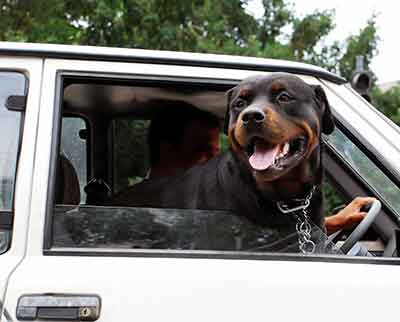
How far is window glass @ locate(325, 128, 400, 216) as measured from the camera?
2.52m

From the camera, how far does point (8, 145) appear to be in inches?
90.6

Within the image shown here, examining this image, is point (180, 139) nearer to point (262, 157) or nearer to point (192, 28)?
point (262, 157)

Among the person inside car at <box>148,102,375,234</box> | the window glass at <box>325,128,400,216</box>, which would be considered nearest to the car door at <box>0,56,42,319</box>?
the person inside car at <box>148,102,375,234</box>

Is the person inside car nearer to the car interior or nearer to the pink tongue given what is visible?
the car interior

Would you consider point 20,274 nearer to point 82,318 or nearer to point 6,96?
point 82,318

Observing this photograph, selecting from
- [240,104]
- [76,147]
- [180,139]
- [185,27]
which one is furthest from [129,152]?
[185,27]

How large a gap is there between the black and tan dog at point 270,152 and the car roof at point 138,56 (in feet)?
0.15

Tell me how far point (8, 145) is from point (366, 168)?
126 cm

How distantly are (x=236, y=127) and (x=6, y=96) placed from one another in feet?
2.59

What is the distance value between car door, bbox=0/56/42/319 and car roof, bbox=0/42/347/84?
38 millimetres

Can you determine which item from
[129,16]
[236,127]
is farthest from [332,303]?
[129,16]

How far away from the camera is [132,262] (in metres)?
2.17

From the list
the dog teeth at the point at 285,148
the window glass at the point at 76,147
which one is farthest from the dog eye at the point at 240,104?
the window glass at the point at 76,147

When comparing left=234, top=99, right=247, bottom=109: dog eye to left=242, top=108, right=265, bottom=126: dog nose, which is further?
left=234, top=99, right=247, bottom=109: dog eye
